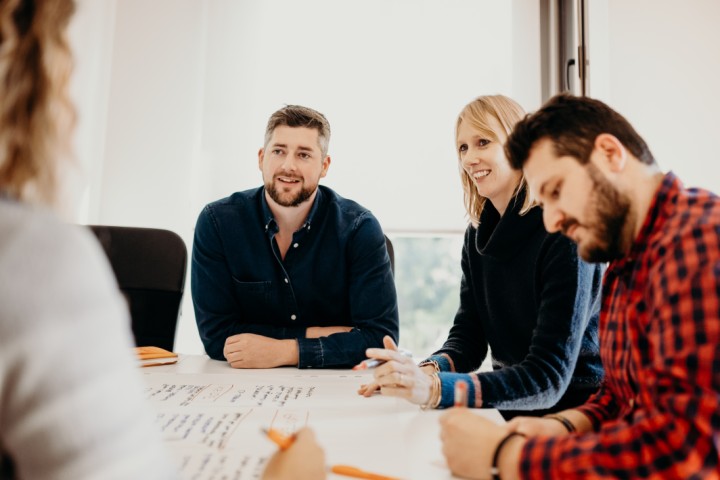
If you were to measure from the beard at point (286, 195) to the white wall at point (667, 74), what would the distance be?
1529 mm

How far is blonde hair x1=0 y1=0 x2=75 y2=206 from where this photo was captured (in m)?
0.48

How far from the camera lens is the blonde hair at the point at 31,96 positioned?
0.48 m

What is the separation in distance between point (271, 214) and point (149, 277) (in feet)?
1.56

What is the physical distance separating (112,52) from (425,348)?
2156mm

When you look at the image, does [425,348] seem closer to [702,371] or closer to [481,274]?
[481,274]

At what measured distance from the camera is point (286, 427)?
2.96 ft

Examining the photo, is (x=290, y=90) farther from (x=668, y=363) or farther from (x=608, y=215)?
(x=668, y=363)

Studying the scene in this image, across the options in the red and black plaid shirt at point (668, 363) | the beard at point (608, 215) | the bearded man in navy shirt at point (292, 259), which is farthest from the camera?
the bearded man in navy shirt at point (292, 259)

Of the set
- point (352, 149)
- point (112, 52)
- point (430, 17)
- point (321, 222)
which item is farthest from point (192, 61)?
point (321, 222)

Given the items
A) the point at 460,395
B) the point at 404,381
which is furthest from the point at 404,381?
the point at 460,395

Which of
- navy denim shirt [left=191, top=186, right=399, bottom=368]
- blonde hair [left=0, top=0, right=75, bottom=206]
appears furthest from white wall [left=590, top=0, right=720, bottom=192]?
blonde hair [left=0, top=0, right=75, bottom=206]

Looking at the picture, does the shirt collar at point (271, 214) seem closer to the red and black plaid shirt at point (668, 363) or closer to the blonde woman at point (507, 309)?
the blonde woman at point (507, 309)

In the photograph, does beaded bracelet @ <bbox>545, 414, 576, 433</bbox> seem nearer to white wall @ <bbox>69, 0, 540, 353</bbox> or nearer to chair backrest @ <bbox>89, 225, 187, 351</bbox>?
chair backrest @ <bbox>89, 225, 187, 351</bbox>

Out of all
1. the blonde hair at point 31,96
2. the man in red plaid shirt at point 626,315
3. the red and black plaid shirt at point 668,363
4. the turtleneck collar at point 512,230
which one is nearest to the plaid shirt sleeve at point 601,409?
the man in red plaid shirt at point 626,315
